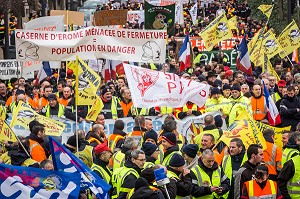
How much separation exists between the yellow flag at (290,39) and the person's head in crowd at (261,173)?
13.6 meters

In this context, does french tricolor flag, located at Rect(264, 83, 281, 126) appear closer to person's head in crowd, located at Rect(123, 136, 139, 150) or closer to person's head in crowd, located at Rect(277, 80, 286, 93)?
person's head in crowd, located at Rect(123, 136, 139, 150)

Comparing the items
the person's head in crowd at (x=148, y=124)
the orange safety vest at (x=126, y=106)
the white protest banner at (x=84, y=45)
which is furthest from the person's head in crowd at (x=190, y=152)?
the orange safety vest at (x=126, y=106)

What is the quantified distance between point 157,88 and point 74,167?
15.4ft

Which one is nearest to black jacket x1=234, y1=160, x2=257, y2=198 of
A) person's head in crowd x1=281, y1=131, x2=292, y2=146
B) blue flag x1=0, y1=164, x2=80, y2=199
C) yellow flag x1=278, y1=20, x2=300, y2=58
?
person's head in crowd x1=281, y1=131, x2=292, y2=146

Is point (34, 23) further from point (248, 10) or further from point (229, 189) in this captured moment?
point (248, 10)

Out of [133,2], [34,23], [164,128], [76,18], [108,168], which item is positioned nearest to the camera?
[108,168]

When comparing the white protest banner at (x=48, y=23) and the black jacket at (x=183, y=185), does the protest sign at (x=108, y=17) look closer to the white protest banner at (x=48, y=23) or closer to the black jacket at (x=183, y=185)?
the white protest banner at (x=48, y=23)

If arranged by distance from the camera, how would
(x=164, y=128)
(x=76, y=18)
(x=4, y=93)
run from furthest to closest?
(x=76, y=18), (x=4, y=93), (x=164, y=128)

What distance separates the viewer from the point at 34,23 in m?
23.1

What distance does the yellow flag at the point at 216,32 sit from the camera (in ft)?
86.4

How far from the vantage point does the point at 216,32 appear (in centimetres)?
2655

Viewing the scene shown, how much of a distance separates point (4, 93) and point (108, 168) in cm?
834

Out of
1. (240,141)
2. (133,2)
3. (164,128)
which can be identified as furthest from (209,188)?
(133,2)

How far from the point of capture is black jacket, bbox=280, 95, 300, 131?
1769 cm
